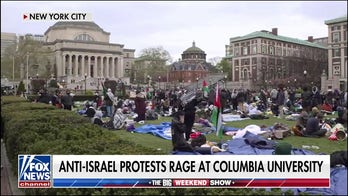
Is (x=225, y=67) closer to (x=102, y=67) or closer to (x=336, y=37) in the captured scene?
(x=336, y=37)

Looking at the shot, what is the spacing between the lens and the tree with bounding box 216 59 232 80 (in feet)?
11.1

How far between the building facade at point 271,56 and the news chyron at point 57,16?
1.19m

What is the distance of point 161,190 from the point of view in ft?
8.29

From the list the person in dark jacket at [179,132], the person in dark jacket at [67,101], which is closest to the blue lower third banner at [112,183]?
the person in dark jacket at [179,132]

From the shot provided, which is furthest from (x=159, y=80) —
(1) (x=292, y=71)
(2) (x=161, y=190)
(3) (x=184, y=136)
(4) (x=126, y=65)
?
(2) (x=161, y=190)

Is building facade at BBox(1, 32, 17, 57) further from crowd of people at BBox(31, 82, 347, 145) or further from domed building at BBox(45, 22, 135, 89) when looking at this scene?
crowd of people at BBox(31, 82, 347, 145)

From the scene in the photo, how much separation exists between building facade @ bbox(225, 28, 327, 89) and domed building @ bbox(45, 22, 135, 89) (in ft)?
3.17

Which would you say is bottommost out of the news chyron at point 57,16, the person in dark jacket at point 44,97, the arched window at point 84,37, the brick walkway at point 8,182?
the brick walkway at point 8,182

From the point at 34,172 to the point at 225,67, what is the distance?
1.80 metres

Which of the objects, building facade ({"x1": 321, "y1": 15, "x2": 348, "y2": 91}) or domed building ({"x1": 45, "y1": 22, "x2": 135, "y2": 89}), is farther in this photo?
domed building ({"x1": 45, "y1": 22, "x2": 135, "y2": 89})

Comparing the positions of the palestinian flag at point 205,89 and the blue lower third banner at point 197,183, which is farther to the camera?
the palestinian flag at point 205,89

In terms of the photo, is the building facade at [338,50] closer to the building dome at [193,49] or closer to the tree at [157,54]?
the building dome at [193,49]

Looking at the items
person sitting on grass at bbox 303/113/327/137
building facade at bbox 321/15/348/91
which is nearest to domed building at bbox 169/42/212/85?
building facade at bbox 321/15/348/91

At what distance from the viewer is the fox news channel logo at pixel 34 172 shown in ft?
8.82
